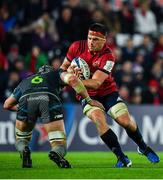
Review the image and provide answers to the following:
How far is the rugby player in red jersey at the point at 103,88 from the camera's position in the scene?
11523mm

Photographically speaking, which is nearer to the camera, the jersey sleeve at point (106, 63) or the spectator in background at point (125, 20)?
the jersey sleeve at point (106, 63)

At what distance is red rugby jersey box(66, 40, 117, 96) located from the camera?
11992mm

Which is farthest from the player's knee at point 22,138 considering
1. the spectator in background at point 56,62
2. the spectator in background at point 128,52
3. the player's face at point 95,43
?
the spectator in background at point 128,52

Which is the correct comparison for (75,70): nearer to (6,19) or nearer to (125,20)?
(6,19)

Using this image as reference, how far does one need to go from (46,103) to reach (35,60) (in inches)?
314

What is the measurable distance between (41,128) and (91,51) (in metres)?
6.09

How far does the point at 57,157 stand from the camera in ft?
34.9

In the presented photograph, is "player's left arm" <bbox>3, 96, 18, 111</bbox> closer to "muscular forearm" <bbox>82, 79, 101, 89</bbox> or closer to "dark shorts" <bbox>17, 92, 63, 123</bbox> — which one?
"dark shorts" <bbox>17, 92, 63, 123</bbox>

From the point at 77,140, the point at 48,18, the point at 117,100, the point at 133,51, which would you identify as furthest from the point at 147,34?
the point at 117,100

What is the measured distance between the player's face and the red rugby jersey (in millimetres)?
149

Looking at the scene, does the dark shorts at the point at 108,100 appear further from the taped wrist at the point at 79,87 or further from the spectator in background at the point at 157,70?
the spectator in background at the point at 157,70

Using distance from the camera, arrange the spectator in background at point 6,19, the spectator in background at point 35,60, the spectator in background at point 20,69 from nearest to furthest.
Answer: the spectator in background at point 20,69, the spectator in background at point 35,60, the spectator in background at point 6,19

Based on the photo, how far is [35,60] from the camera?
19078mm

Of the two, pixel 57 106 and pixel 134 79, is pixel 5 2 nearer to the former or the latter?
pixel 134 79
